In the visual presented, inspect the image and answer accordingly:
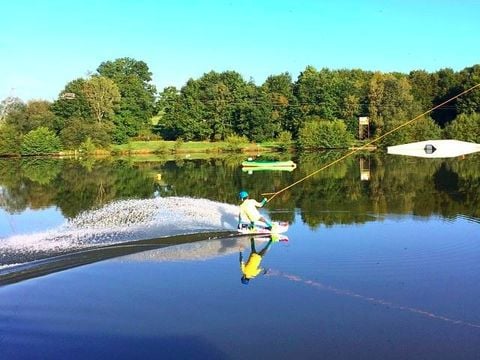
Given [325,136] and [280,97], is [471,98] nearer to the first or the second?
[325,136]

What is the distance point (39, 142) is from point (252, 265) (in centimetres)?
7477

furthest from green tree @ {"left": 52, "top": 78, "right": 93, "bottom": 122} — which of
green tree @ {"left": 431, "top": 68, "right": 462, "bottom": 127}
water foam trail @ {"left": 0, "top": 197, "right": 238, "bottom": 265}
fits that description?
water foam trail @ {"left": 0, "top": 197, "right": 238, "bottom": 265}

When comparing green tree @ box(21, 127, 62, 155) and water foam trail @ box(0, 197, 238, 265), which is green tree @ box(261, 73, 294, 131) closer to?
green tree @ box(21, 127, 62, 155)

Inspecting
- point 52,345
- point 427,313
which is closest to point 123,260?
point 52,345

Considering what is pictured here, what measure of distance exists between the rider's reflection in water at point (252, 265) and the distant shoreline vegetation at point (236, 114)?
226 ft

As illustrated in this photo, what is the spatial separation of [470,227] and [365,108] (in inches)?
2887

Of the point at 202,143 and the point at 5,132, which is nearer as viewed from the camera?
the point at 5,132

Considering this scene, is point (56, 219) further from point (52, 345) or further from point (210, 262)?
point (52, 345)

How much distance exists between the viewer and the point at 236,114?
90.7 metres

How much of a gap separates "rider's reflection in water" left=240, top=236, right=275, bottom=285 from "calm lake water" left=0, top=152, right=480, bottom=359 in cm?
14

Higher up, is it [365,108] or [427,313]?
[365,108]

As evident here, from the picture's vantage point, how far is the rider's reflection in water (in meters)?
12.7

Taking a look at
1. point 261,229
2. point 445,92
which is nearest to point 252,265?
point 261,229

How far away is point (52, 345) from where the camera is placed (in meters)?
8.84
